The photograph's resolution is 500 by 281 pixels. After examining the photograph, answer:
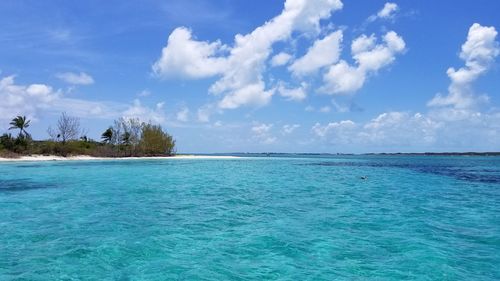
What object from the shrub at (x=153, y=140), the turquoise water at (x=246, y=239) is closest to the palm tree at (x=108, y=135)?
the shrub at (x=153, y=140)

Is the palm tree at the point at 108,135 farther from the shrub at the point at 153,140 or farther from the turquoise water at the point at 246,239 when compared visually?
the turquoise water at the point at 246,239

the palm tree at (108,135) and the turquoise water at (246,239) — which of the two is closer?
the turquoise water at (246,239)

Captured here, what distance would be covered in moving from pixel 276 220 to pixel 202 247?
167 inches

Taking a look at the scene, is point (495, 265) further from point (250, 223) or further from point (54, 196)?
point (54, 196)

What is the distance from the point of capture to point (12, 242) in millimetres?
9984

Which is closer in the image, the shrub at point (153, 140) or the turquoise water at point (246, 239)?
the turquoise water at point (246, 239)

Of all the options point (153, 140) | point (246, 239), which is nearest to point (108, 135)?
point (153, 140)

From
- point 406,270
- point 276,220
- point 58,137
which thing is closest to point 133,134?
point 58,137

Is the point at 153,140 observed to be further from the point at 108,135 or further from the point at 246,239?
the point at 246,239

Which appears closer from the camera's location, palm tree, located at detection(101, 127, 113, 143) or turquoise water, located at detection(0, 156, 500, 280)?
turquoise water, located at detection(0, 156, 500, 280)

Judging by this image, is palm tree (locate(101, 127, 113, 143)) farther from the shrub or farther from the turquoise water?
the turquoise water

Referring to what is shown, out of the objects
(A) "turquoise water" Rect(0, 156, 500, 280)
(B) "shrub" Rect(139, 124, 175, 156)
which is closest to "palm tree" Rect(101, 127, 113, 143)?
(B) "shrub" Rect(139, 124, 175, 156)

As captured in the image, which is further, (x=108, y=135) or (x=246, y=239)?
(x=108, y=135)

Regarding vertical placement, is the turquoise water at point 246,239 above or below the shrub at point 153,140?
below
